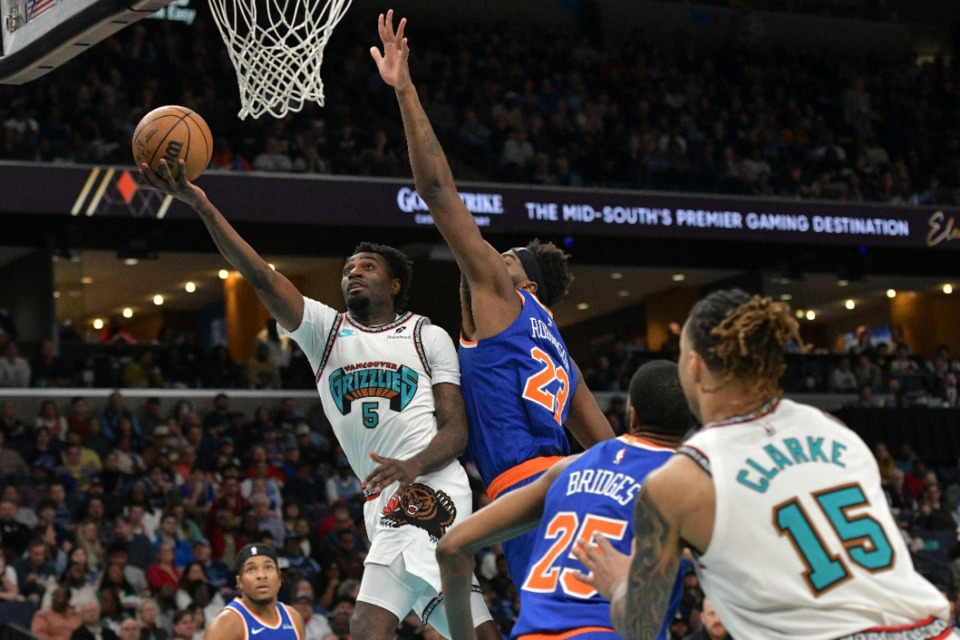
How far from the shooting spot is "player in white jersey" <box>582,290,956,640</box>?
2977 mm

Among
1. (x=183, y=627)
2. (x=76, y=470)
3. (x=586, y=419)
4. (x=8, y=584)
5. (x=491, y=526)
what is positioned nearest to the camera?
(x=491, y=526)

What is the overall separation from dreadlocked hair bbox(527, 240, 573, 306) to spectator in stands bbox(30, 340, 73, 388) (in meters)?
13.5

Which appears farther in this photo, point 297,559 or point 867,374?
point 867,374

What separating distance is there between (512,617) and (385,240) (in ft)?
31.0

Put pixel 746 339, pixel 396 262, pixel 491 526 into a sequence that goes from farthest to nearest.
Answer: pixel 396 262 < pixel 491 526 < pixel 746 339

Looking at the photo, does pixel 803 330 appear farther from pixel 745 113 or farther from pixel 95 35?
pixel 95 35

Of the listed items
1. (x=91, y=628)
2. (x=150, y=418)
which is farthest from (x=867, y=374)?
(x=91, y=628)

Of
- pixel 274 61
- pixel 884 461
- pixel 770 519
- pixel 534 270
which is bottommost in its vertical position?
pixel 884 461

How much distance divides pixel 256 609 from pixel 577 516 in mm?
4638

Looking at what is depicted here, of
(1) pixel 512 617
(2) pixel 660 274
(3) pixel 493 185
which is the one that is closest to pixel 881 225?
(2) pixel 660 274

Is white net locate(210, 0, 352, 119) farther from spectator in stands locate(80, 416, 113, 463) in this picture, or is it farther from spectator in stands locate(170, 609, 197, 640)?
spectator in stands locate(80, 416, 113, 463)

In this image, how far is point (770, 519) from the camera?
300 centimetres

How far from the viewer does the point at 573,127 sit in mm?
22859

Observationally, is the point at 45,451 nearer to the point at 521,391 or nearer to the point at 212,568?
the point at 212,568
